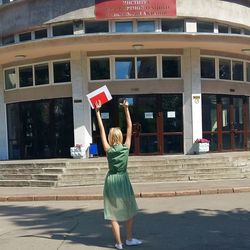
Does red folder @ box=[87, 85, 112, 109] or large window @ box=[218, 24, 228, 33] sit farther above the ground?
large window @ box=[218, 24, 228, 33]

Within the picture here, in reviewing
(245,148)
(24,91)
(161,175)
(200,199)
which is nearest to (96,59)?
(24,91)

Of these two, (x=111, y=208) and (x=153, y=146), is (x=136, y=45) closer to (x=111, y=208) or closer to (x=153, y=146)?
(x=153, y=146)

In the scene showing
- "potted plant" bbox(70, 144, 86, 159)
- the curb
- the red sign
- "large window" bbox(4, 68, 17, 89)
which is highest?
the red sign

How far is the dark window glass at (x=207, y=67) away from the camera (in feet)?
66.8

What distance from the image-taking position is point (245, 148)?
2183 centimetres

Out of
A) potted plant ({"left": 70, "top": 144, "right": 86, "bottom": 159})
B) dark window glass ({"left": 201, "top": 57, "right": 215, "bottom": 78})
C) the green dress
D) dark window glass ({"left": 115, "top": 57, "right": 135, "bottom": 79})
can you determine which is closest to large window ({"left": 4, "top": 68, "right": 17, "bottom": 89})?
potted plant ({"left": 70, "top": 144, "right": 86, "bottom": 159})

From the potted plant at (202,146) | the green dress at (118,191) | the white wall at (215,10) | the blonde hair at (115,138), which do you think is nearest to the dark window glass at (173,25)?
the white wall at (215,10)

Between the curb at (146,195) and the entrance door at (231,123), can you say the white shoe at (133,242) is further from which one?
the entrance door at (231,123)

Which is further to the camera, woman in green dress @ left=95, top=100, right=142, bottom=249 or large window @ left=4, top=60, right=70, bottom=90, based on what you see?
large window @ left=4, top=60, right=70, bottom=90

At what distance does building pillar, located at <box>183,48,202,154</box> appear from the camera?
1980 centimetres

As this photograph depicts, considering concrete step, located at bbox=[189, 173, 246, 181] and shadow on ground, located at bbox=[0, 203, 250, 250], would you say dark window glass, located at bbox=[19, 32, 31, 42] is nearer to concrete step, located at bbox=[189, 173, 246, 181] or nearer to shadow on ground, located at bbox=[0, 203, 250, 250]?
concrete step, located at bbox=[189, 173, 246, 181]

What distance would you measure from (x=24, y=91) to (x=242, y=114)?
9.44 meters

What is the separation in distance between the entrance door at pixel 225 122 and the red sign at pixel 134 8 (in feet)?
12.7

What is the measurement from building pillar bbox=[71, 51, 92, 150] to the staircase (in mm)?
2555
